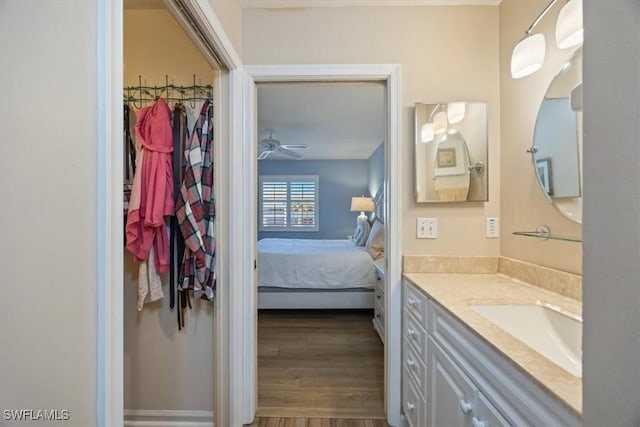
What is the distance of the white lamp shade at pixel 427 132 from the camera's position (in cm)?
186

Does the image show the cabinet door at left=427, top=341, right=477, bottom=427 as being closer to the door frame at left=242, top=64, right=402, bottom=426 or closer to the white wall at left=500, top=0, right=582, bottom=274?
the door frame at left=242, top=64, right=402, bottom=426

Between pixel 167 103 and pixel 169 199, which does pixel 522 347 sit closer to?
pixel 169 199

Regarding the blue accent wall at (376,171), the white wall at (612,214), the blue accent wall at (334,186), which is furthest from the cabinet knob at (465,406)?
the blue accent wall at (334,186)

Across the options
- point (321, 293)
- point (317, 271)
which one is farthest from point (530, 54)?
point (321, 293)

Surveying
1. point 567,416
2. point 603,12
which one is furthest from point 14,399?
point 603,12

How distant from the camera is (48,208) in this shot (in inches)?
24.4

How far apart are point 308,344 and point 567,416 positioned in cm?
261

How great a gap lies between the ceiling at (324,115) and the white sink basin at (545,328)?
144 centimetres

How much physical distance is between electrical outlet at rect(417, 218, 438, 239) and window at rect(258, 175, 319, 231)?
17.2ft

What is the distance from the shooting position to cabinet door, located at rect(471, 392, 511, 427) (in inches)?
32.4

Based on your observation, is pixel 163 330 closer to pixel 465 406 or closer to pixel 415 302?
pixel 415 302

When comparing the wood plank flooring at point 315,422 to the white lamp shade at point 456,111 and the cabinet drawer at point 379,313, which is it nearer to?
the cabinet drawer at point 379,313

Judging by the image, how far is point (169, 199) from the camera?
167 cm

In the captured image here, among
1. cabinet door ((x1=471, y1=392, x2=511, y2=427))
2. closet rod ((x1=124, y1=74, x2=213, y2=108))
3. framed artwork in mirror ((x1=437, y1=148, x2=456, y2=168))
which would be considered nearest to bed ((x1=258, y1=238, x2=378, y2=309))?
framed artwork in mirror ((x1=437, y1=148, x2=456, y2=168))
